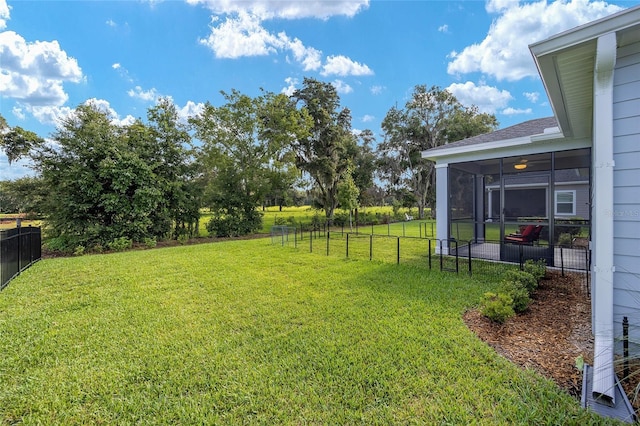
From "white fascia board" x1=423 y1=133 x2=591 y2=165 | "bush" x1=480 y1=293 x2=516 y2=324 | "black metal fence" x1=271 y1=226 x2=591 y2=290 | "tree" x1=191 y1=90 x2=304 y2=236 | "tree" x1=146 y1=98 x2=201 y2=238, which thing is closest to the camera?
"bush" x1=480 y1=293 x2=516 y2=324

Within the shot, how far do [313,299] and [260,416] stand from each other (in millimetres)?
2537

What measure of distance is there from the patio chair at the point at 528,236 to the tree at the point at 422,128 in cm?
1911

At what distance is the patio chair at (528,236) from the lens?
23.3ft

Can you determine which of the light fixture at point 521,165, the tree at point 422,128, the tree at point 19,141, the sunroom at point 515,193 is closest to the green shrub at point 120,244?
the tree at point 19,141

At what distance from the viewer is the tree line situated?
1011cm

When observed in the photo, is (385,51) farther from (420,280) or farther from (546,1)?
(420,280)

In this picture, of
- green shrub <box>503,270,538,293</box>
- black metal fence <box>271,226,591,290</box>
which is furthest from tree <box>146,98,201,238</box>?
green shrub <box>503,270,538,293</box>

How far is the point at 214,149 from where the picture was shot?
14.6 metres

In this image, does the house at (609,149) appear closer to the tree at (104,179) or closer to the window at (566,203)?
the window at (566,203)

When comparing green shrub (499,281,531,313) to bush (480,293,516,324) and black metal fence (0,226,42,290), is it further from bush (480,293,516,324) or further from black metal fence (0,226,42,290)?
black metal fence (0,226,42,290)

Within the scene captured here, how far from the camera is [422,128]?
2531cm

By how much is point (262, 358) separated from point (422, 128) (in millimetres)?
26249

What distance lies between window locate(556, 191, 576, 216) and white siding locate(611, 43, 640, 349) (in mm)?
9304

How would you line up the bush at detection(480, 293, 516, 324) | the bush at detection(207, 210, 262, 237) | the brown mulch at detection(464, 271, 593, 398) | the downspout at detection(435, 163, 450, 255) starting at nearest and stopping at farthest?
the brown mulch at detection(464, 271, 593, 398), the bush at detection(480, 293, 516, 324), the downspout at detection(435, 163, 450, 255), the bush at detection(207, 210, 262, 237)
